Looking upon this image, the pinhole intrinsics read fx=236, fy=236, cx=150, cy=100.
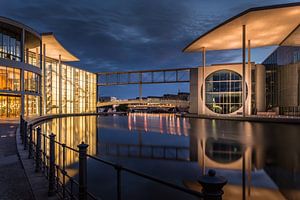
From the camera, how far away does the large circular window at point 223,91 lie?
42.9 metres

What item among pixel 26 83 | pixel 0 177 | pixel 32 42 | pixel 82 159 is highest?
pixel 32 42

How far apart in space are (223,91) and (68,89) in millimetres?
33583

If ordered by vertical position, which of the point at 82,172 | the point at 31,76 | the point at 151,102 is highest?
the point at 31,76

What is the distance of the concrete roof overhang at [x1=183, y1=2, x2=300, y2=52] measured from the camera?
27906 mm

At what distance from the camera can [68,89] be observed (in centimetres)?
5356

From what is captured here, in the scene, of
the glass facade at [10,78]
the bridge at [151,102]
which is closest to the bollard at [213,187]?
the glass facade at [10,78]

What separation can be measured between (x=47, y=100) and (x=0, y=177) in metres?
43.2

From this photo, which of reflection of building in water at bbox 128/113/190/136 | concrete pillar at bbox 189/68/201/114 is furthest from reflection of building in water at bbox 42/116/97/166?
concrete pillar at bbox 189/68/201/114

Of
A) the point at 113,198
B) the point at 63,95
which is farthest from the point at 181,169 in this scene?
the point at 63,95

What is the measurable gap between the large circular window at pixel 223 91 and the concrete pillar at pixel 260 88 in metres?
3.59

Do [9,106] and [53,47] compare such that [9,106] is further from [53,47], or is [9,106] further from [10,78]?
Answer: [53,47]

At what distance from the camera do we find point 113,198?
5.89m

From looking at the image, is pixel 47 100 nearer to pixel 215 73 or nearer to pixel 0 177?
pixel 215 73

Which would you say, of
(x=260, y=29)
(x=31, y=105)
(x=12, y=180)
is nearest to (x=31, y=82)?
(x=31, y=105)
